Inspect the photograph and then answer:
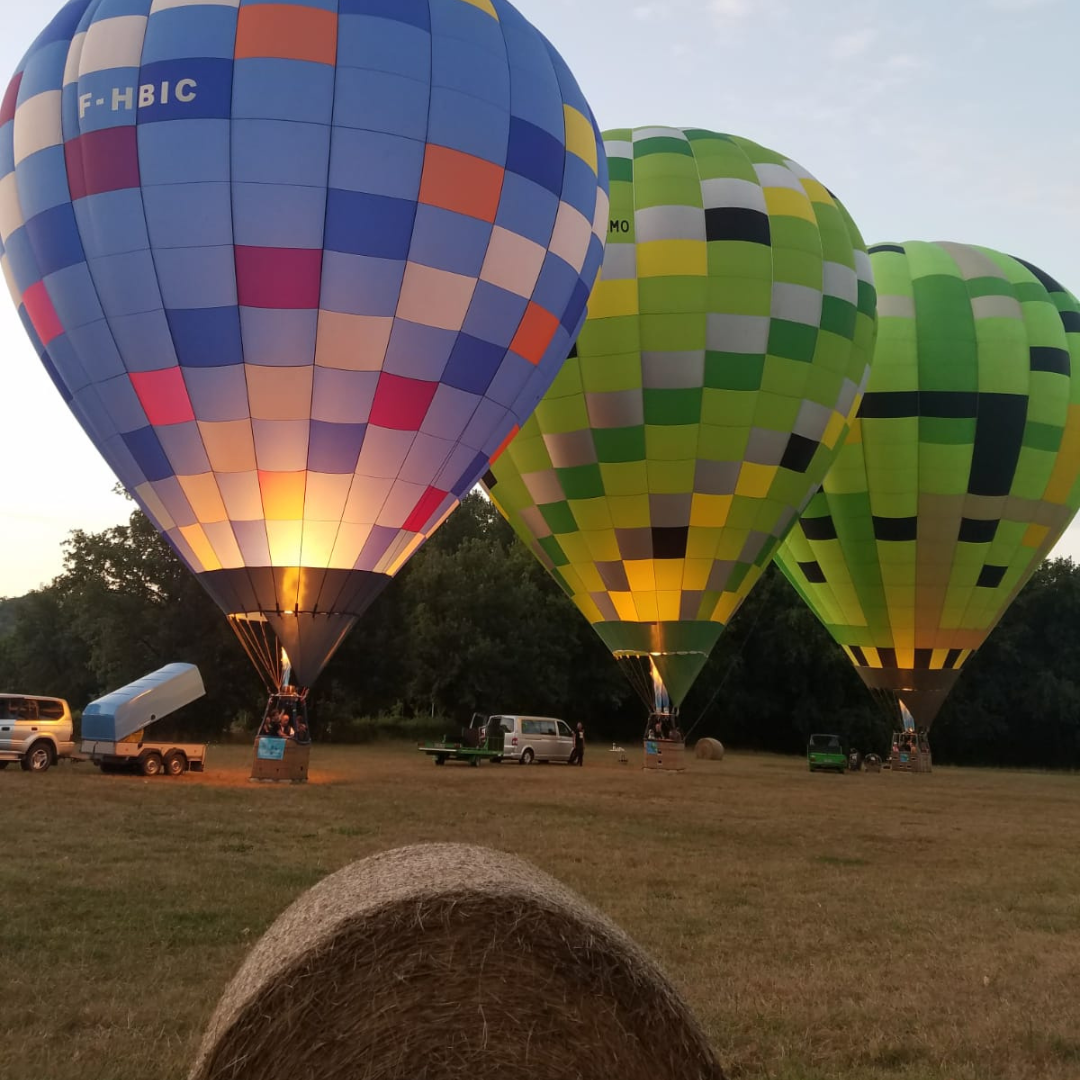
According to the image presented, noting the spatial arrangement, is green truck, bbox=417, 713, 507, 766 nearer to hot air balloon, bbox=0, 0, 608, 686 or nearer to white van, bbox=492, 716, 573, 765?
white van, bbox=492, 716, 573, 765

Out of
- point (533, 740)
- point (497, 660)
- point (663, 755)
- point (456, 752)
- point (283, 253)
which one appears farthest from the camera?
point (497, 660)

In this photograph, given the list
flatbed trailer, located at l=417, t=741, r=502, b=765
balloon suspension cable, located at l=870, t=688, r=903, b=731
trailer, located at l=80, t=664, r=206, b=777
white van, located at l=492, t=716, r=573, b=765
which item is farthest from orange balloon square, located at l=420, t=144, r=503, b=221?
balloon suspension cable, located at l=870, t=688, r=903, b=731

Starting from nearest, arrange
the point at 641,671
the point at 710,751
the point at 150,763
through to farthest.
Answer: the point at 150,763
the point at 641,671
the point at 710,751

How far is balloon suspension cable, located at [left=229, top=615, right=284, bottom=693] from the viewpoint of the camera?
14305 mm

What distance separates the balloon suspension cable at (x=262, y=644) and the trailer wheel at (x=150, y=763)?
3.10 metres

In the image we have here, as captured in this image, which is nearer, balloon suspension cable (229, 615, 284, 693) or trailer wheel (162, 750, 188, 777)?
balloon suspension cable (229, 615, 284, 693)

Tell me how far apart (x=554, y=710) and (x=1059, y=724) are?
62.2ft

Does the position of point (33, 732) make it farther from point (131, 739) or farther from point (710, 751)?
point (710, 751)

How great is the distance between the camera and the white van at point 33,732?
16.5 m

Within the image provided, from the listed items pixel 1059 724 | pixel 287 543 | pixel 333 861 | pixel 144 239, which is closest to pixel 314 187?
pixel 144 239

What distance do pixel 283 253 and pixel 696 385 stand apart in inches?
316

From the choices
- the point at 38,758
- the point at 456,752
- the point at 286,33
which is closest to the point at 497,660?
the point at 456,752

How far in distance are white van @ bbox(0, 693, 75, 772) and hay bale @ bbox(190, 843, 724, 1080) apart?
46.5 feet

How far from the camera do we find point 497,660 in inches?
1395
